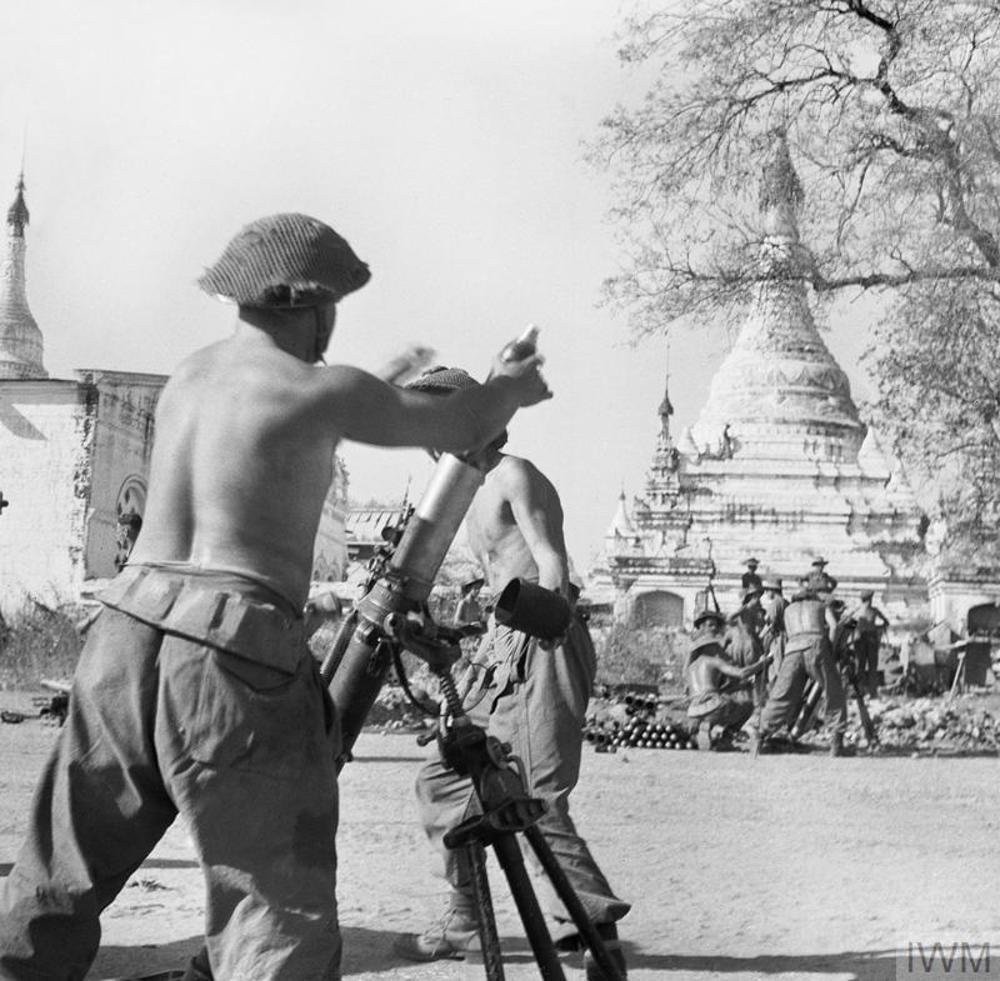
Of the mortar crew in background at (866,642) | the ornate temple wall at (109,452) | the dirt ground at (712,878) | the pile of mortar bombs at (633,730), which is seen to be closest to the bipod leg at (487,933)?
the dirt ground at (712,878)

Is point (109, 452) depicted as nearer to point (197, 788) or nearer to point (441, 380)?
point (441, 380)

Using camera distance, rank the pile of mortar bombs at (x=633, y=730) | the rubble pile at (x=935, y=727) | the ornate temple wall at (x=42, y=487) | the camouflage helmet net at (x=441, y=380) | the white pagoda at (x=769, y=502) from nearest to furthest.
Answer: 1. the camouflage helmet net at (x=441, y=380)
2. the pile of mortar bombs at (x=633, y=730)
3. the rubble pile at (x=935, y=727)
4. the ornate temple wall at (x=42, y=487)
5. the white pagoda at (x=769, y=502)

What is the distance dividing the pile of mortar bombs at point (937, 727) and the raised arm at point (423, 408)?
14.0m

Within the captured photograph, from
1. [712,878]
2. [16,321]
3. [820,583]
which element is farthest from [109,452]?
[712,878]

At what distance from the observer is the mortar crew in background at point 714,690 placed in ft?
51.6

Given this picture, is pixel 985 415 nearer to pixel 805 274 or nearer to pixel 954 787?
pixel 805 274

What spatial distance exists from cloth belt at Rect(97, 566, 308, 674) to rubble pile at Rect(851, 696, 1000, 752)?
14296 mm

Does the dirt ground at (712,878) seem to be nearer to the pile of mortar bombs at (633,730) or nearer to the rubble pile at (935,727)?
the pile of mortar bombs at (633,730)

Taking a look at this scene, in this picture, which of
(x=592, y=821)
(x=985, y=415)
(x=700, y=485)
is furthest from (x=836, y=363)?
(x=592, y=821)

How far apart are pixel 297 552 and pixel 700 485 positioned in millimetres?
45395

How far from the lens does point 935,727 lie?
18016 mm

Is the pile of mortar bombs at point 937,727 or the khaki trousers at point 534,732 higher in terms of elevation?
the khaki trousers at point 534,732

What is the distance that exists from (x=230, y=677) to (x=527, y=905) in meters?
0.67

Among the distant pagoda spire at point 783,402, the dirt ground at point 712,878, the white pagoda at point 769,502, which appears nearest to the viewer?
the dirt ground at point 712,878
